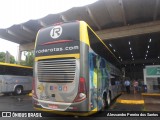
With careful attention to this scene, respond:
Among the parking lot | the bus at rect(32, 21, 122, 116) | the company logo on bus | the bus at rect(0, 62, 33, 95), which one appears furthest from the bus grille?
the bus at rect(0, 62, 33, 95)

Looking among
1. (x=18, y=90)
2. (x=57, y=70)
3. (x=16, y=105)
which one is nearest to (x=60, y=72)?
(x=57, y=70)

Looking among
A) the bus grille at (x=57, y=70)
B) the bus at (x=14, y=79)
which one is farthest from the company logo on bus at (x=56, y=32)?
the bus at (x=14, y=79)

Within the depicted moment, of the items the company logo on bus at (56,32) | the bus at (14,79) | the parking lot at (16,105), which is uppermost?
the company logo on bus at (56,32)

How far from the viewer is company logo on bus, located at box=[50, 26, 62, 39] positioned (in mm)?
7824

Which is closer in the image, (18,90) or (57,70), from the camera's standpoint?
(57,70)

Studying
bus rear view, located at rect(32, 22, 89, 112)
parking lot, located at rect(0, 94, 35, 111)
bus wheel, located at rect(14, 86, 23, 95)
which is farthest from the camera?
→ bus wheel, located at rect(14, 86, 23, 95)

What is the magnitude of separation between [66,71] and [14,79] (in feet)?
44.6

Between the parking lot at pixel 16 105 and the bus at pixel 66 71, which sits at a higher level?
the bus at pixel 66 71

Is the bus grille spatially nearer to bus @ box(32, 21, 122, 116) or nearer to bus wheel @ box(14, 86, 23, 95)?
bus @ box(32, 21, 122, 116)

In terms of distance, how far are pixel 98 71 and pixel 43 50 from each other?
252 cm

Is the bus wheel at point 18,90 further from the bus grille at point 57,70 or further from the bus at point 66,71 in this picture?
the bus grille at point 57,70

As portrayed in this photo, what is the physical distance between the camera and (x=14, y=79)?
19.5m

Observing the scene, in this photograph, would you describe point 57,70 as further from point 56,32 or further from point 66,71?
point 56,32

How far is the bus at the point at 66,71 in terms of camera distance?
23.1ft
